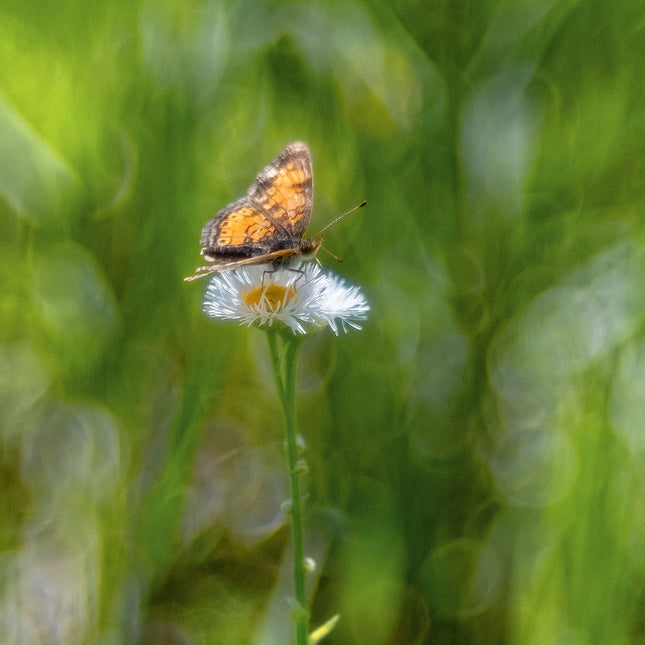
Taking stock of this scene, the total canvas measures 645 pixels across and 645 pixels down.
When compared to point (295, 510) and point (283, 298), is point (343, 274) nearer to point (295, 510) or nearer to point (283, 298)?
point (283, 298)

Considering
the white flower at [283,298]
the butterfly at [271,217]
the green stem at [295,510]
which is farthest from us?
the butterfly at [271,217]

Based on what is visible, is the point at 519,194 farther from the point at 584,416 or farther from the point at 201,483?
the point at 201,483

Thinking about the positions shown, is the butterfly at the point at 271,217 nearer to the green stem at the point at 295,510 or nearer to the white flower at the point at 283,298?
the white flower at the point at 283,298

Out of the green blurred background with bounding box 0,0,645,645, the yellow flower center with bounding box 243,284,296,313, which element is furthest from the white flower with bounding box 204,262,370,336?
the green blurred background with bounding box 0,0,645,645

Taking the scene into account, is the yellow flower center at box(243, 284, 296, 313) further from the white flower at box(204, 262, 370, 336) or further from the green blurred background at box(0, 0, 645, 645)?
the green blurred background at box(0, 0, 645, 645)

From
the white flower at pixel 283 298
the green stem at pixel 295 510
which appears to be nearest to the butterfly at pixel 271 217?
the white flower at pixel 283 298

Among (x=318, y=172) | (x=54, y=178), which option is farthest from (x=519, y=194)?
(x=54, y=178)

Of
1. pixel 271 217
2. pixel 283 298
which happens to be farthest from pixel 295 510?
pixel 271 217
